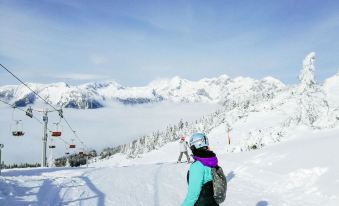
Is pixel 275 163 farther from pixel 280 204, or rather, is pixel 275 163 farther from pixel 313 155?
pixel 280 204

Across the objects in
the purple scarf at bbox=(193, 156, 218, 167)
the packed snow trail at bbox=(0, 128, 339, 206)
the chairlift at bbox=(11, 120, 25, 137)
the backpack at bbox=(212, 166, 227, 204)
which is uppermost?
the chairlift at bbox=(11, 120, 25, 137)

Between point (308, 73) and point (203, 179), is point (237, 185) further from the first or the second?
point (308, 73)

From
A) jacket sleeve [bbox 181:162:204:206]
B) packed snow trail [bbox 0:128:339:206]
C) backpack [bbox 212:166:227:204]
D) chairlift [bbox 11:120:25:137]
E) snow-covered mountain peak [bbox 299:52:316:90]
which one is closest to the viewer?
jacket sleeve [bbox 181:162:204:206]

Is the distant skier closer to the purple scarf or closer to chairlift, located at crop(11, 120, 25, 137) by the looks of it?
the purple scarf

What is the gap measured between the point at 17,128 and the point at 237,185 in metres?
26.9

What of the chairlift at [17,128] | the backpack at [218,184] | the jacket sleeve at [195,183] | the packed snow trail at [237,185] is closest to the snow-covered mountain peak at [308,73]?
the packed snow trail at [237,185]

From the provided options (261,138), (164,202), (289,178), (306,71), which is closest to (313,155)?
(289,178)

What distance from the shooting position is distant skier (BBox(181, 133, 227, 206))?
5439 millimetres

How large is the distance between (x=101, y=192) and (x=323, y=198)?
23.3ft

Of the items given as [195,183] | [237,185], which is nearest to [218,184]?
[195,183]

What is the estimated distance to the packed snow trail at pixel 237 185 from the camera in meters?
12.3

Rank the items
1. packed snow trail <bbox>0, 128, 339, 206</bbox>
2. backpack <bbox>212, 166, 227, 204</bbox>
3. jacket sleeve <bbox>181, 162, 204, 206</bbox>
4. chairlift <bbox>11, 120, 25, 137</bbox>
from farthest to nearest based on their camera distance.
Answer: chairlift <bbox>11, 120, 25, 137</bbox>
packed snow trail <bbox>0, 128, 339, 206</bbox>
backpack <bbox>212, 166, 227, 204</bbox>
jacket sleeve <bbox>181, 162, 204, 206</bbox>

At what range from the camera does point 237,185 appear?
16047 mm

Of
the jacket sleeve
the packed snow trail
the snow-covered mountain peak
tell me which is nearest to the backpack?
the jacket sleeve
